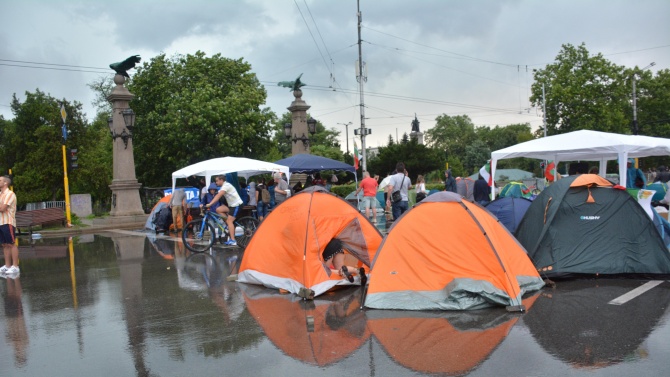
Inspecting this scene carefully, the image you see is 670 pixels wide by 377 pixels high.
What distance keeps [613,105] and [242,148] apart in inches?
1347

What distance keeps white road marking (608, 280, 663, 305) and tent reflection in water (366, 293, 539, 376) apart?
1060 mm

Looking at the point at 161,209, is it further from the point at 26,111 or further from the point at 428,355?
the point at 26,111

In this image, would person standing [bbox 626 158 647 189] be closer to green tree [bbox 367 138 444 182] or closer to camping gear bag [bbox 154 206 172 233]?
camping gear bag [bbox 154 206 172 233]

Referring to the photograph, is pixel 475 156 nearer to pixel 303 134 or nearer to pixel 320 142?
pixel 320 142

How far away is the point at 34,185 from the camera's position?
3566 cm

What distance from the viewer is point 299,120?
88.0ft

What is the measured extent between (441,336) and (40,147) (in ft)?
115

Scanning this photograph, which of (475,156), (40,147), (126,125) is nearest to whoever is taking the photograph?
(126,125)

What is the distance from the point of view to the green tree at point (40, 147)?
34.9m

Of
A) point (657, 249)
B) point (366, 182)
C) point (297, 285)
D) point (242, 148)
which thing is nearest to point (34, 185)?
point (242, 148)

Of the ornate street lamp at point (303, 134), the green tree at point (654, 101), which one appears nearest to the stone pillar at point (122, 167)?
the ornate street lamp at point (303, 134)

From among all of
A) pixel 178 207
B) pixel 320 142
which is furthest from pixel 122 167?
pixel 320 142

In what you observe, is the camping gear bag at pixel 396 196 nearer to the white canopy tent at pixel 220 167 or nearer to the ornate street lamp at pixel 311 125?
the white canopy tent at pixel 220 167

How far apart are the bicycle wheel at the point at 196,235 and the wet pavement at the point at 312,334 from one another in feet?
13.9
